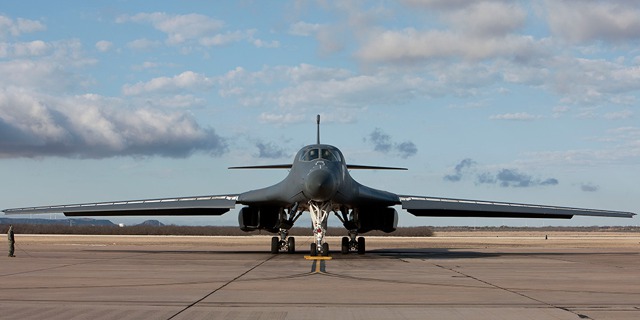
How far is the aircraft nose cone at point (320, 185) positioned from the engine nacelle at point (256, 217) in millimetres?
4985

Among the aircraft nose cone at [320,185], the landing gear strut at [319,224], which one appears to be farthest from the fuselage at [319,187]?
the landing gear strut at [319,224]

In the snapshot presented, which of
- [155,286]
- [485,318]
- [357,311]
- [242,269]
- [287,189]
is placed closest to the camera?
[485,318]

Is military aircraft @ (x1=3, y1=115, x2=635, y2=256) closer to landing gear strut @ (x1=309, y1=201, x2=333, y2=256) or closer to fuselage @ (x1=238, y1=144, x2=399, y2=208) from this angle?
fuselage @ (x1=238, y1=144, x2=399, y2=208)

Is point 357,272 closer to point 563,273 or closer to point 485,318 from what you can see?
point 563,273

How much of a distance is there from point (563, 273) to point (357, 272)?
4.30 m

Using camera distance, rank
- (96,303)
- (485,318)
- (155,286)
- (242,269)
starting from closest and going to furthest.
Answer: (485,318)
(96,303)
(155,286)
(242,269)

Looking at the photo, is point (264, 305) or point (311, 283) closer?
point (264, 305)

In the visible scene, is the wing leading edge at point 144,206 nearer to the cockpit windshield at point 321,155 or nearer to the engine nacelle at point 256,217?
the engine nacelle at point 256,217

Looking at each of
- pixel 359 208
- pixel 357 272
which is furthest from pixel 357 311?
pixel 359 208

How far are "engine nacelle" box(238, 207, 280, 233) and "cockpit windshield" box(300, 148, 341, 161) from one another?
3.95m

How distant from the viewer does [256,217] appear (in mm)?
27281

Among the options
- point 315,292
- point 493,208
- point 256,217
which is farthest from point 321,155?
point 315,292

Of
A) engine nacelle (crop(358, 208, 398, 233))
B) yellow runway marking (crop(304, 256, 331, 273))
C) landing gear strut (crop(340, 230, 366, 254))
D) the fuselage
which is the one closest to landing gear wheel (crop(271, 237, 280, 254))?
the fuselage

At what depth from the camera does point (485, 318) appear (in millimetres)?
8906
